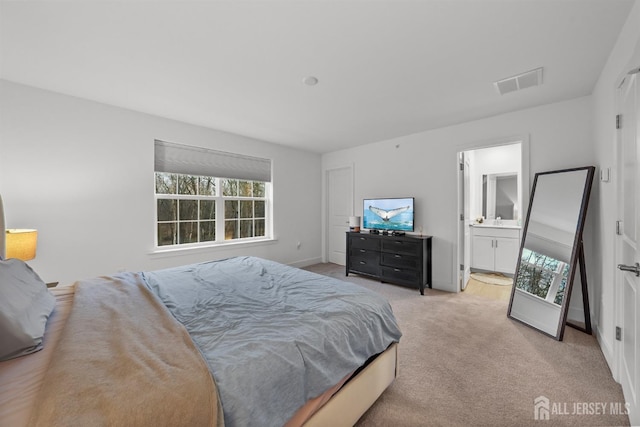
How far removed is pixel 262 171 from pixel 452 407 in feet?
13.2

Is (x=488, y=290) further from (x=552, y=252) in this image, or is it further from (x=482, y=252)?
(x=552, y=252)

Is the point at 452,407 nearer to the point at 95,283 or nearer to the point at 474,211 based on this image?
the point at 95,283

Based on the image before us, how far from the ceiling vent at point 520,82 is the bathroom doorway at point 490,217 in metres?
1.29

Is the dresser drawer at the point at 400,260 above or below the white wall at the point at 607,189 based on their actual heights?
below

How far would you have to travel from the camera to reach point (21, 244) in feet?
7.06

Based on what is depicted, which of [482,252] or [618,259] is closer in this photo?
[618,259]

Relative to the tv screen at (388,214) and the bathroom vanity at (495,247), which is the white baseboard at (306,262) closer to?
the tv screen at (388,214)

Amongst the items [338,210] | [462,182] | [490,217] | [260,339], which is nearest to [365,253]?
[338,210]

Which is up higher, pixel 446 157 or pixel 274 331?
pixel 446 157

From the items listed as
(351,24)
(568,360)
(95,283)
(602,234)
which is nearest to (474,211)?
(602,234)

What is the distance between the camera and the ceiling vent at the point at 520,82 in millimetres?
2309

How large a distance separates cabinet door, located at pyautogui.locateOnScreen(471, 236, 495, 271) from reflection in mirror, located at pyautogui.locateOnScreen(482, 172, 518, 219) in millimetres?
631

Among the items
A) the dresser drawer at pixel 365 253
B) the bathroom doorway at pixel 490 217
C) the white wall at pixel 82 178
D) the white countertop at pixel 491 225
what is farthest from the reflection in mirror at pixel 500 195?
the white wall at pixel 82 178

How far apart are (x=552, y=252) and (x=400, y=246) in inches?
68.0
